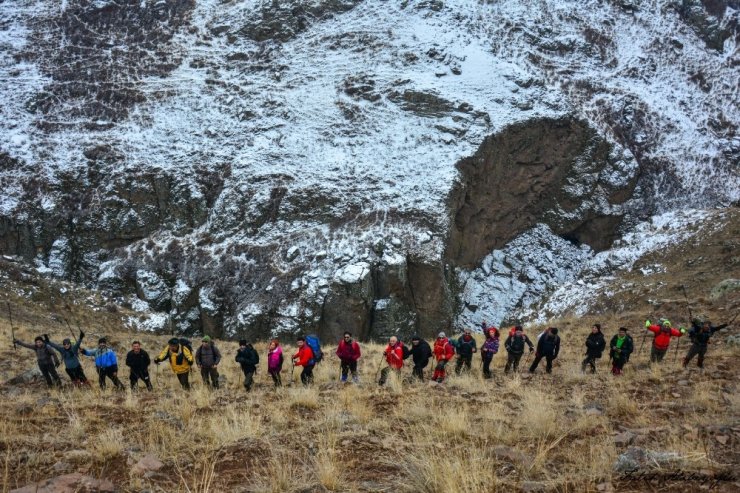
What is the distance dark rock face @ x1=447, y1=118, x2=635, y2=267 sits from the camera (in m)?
32.9

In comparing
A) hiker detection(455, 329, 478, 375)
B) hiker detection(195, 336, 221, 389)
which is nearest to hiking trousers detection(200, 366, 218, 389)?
hiker detection(195, 336, 221, 389)

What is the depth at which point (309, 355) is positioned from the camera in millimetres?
11969

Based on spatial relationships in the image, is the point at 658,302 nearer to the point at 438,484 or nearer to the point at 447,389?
the point at 447,389

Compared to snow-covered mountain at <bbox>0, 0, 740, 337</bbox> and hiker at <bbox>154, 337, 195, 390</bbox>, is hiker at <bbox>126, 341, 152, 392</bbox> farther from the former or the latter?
snow-covered mountain at <bbox>0, 0, 740, 337</bbox>

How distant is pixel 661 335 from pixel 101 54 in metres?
42.3

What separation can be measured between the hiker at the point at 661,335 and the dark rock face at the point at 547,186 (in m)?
18.6

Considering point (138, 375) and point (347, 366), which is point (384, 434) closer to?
point (347, 366)

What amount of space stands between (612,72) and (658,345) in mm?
33076

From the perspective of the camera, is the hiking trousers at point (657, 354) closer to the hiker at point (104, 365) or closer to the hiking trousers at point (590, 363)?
the hiking trousers at point (590, 363)

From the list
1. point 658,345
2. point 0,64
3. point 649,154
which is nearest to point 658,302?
point 658,345

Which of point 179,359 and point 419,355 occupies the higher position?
point 419,355

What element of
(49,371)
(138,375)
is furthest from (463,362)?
(49,371)

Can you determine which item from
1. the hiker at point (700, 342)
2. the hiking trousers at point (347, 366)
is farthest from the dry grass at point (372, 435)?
the hiker at point (700, 342)

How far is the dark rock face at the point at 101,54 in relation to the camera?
35.2m
